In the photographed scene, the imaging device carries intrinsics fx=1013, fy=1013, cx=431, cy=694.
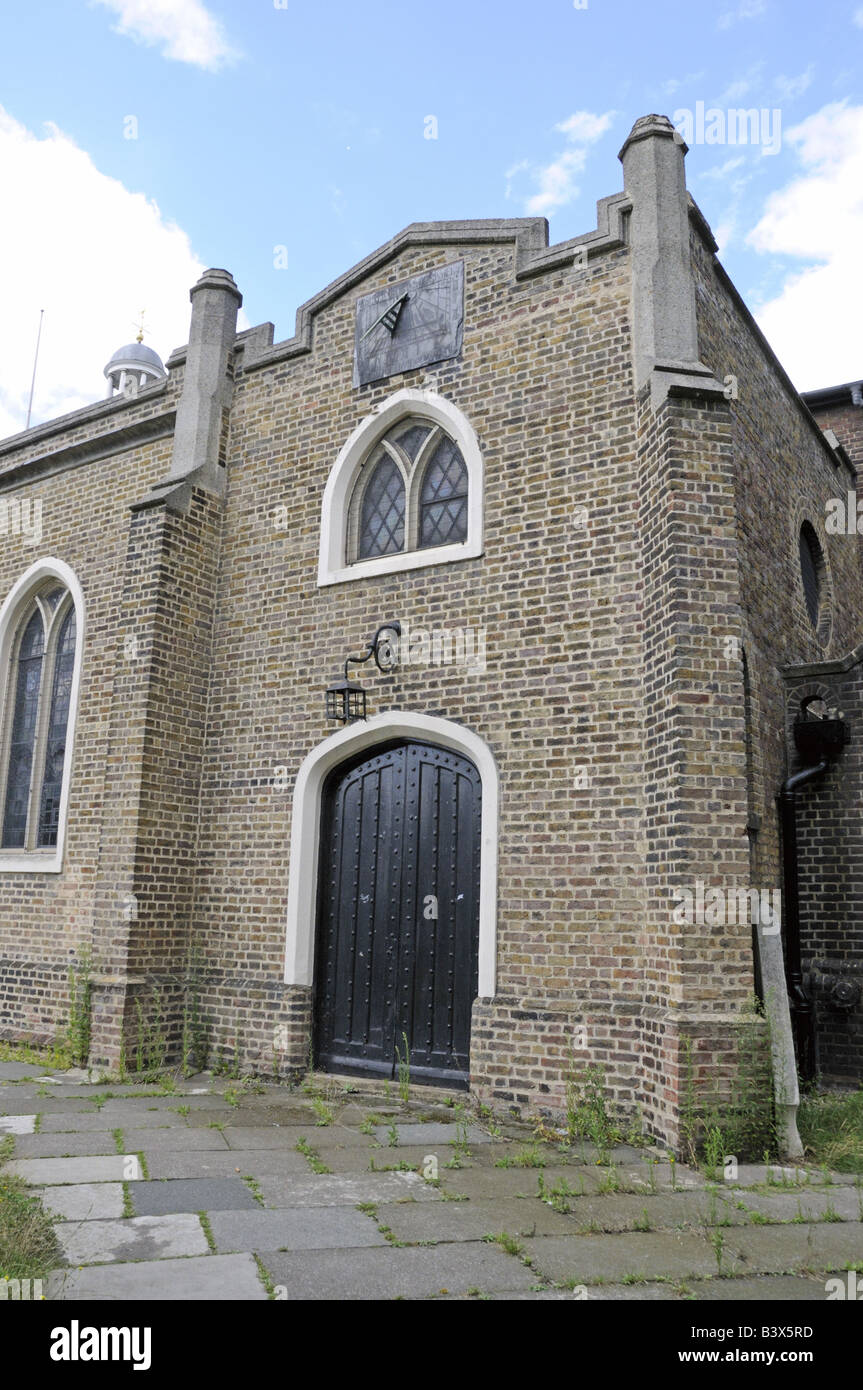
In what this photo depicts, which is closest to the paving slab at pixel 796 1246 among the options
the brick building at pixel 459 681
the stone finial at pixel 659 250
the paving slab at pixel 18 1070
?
the brick building at pixel 459 681

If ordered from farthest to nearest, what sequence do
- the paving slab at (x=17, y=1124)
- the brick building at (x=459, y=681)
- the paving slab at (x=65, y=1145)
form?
1. the brick building at (x=459, y=681)
2. the paving slab at (x=17, y=1124)
3. the paving slab at (x=65, y=1145)

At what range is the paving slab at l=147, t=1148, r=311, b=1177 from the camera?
5590 millimetres

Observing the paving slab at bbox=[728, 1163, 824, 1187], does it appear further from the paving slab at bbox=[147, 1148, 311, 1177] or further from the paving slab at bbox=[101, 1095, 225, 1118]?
the paving slab at bbox=[101, 1095, 225, 1118]

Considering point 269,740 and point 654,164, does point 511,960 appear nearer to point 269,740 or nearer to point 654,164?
point 269,740

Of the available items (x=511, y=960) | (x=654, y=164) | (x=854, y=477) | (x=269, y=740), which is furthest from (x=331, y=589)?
(x=854, y=477)

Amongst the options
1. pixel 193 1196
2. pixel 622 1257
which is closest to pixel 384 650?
pixel 193 1196

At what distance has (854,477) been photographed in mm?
13531

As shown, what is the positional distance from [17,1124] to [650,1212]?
4280mm

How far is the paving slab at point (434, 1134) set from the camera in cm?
643

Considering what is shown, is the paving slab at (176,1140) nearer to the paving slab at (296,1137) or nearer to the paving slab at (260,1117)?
the paving slab at (296,1137)

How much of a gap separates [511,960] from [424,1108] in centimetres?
129

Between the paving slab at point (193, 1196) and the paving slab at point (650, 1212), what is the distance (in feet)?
5.19

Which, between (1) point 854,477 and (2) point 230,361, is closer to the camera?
(2) point 230,361

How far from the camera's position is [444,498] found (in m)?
8.81
